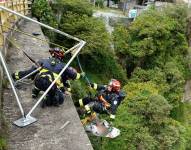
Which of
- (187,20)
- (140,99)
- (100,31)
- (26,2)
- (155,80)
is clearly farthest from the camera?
(187,20)

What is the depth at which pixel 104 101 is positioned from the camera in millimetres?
11250

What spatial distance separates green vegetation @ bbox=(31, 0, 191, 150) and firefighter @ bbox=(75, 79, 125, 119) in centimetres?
383

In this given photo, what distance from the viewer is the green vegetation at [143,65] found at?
16.9 m

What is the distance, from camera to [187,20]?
90.7 feet

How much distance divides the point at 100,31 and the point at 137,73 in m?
4.15

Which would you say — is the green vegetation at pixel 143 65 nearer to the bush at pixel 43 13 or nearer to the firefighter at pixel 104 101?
the bush at pixel 43 13

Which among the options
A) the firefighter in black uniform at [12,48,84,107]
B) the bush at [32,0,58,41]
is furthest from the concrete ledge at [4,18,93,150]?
the bush at [32,0,58,41]

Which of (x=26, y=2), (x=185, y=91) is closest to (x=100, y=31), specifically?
(x=26, y=2)

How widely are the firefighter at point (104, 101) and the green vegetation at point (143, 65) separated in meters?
3.83

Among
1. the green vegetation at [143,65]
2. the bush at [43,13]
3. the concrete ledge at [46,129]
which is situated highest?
the bush at [43,13]

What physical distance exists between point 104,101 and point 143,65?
15384mm

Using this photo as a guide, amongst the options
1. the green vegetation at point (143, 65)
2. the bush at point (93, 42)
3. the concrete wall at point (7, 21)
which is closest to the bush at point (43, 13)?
the green vegetation at point (143, 65)

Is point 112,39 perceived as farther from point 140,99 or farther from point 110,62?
point 140,99

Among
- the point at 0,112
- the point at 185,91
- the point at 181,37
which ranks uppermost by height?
the point at 0,112
